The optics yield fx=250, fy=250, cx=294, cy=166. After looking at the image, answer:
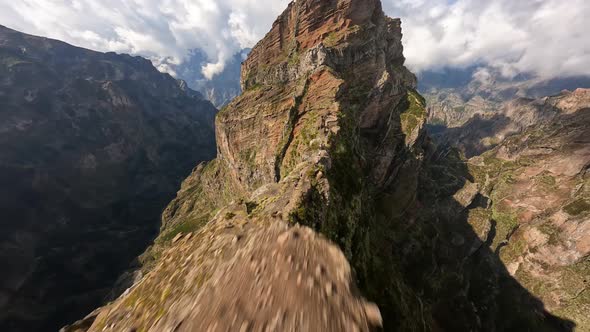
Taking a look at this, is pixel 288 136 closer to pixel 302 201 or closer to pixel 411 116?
pixel 302 201

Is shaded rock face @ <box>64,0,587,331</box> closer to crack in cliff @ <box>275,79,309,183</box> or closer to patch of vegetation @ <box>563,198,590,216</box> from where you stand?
crack in cliff @ <box>275,79,309,183</box>

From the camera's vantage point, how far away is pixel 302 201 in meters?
20.6

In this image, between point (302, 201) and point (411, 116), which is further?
point (411, 116)

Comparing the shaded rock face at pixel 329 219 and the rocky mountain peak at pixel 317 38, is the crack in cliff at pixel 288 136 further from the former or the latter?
the rocky mountain peak at pixel 317 38

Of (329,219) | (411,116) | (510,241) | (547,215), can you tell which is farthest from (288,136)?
(547,215)

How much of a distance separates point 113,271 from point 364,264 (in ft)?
566

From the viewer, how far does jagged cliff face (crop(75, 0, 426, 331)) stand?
9930 millimetres

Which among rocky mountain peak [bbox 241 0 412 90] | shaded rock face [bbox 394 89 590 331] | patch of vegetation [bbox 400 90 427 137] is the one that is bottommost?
shaded rock face [bbox 394 89 590 331]

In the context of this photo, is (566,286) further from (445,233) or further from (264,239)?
(264,239)

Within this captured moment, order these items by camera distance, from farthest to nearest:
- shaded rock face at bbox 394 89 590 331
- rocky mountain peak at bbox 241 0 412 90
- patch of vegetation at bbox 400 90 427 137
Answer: patch of vegetation at bbox 400 90 427 137 → shaded rock face at bbox 394 89 590 331 → rocky mountain peak at bbox 241 0 412 90

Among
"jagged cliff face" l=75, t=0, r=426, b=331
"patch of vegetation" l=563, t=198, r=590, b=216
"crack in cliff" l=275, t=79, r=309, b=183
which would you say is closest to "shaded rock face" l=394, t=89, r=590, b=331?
"patch of vegetation" l=563, t=198, r=590, b=216

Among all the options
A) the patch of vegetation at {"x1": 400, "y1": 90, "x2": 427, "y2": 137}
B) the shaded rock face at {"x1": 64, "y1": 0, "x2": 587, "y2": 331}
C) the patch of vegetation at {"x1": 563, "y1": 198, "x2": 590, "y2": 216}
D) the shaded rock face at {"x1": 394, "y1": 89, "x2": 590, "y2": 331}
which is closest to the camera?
the shaded rock face at {"x1": 64, "y1": 0, "x2": 587, "y2": 331}

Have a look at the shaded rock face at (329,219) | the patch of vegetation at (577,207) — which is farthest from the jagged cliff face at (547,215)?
the shaded rock face at (329,219)

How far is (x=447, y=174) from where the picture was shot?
141625 mm
